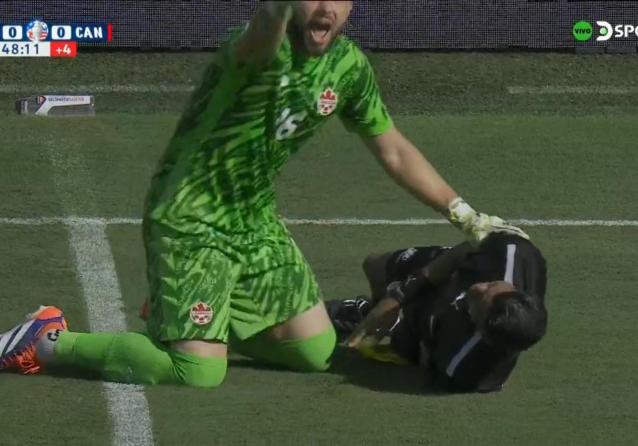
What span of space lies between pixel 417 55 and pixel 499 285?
6.79 m

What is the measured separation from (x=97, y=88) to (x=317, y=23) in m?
6.55

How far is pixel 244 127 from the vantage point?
19.2ft

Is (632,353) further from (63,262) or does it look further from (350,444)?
(63,262)

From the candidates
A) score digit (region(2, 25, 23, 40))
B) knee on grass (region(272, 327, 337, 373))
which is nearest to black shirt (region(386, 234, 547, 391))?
knee on grass (region(272, 327, 337, 373))

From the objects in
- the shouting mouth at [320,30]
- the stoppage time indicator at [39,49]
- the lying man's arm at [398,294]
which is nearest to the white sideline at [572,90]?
the stoppage time indicator at [39,49]

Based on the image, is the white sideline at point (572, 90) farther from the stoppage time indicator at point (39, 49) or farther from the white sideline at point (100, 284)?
the white sideline at point (100, 284)

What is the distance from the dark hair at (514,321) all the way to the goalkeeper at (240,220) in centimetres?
41

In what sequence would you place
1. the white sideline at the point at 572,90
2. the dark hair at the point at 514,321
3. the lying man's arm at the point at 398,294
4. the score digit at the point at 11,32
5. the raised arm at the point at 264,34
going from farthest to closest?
the score digit at the point at 11,32, the white sideline at the point at 572,90, the lying man's arm at the point at 398,294, the dark hair at the point at 514,321, the raised arm at the point at 264,34

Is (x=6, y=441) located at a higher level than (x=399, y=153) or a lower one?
lower

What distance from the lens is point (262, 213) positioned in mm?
6207

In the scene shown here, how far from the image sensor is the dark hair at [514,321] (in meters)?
5.88

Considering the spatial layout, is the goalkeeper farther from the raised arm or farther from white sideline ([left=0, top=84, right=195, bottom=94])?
white sideline ([left=0, top=84, right=195, bottom=94])

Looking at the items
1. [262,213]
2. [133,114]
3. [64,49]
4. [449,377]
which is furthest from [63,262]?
[64,49]

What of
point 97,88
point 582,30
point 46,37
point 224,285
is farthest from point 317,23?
point 582,30
